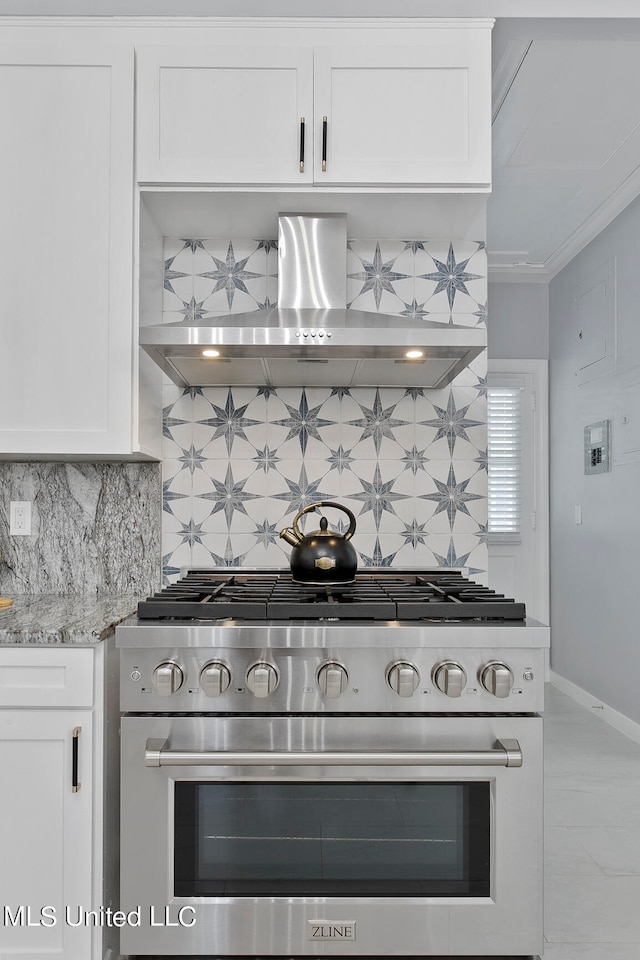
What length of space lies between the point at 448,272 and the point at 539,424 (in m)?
2.71

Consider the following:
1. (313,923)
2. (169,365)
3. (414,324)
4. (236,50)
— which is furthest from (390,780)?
(236,50)

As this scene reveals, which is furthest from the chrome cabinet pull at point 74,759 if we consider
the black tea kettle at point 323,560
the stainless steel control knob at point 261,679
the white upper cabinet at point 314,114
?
the white upper cabinet at point 314,114

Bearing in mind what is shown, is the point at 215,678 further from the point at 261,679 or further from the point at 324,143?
the point at 324,143

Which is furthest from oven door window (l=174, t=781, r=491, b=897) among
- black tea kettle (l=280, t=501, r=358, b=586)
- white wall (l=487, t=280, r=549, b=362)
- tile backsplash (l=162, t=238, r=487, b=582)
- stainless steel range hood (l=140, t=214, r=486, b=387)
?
white wall (l=487, t=280, r=549, b=362)

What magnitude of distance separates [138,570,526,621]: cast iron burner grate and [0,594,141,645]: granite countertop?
0.39 ft

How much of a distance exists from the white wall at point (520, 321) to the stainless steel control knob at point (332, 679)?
147 inches

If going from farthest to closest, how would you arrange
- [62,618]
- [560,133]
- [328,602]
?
[560,133] → [62,618] → [328,602]

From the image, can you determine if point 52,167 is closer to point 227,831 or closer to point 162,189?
point 162,189

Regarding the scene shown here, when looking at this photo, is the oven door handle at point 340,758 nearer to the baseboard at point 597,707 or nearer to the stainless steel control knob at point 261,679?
the stainless steel control knob at point 261,679

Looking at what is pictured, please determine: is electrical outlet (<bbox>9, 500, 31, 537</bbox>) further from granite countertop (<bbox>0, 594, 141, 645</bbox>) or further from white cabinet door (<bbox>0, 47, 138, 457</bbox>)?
white cabinet door (<bbox>0, 47, 138, 457</bbox>)

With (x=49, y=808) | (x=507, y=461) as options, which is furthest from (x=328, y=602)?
(x=507, y=461)

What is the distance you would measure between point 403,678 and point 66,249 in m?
1.43

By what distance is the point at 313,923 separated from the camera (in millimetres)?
1522

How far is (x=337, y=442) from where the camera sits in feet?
7.72
